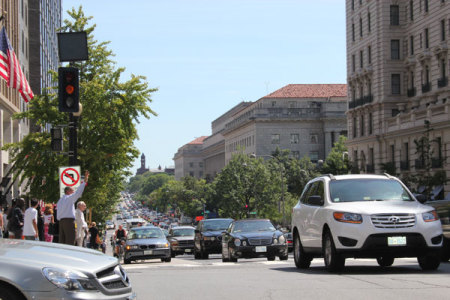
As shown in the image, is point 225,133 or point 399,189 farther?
point 225,133

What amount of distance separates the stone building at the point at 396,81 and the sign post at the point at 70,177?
134 ft

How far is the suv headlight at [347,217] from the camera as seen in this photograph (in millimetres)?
14586

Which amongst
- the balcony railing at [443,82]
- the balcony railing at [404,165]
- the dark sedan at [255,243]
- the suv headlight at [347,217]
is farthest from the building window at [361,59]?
the suv headlight at [347,217]

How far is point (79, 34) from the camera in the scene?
19.2m

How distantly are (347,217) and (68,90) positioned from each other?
22.5 feet

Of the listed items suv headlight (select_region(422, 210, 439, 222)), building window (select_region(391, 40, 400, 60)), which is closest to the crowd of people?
suv headlight (select_region(422, 210, 439, 222))

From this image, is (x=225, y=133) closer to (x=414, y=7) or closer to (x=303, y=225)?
(x=414, y=7)

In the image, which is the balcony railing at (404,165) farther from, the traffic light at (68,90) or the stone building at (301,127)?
the stone building at (301,127)

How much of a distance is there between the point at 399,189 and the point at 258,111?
112388 millimetres

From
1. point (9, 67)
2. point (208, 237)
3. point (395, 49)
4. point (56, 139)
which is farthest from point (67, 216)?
point (395, 49)

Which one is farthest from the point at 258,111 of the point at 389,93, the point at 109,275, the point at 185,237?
the point at 109,275

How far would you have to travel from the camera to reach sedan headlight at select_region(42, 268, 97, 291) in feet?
23.7

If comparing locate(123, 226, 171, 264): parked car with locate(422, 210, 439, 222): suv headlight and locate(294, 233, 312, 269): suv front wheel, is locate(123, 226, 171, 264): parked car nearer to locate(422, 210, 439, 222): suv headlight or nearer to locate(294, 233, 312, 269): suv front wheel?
locate(294, 233, 312, 269): suv front wheel

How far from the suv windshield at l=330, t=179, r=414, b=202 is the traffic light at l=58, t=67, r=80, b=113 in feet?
19.1
